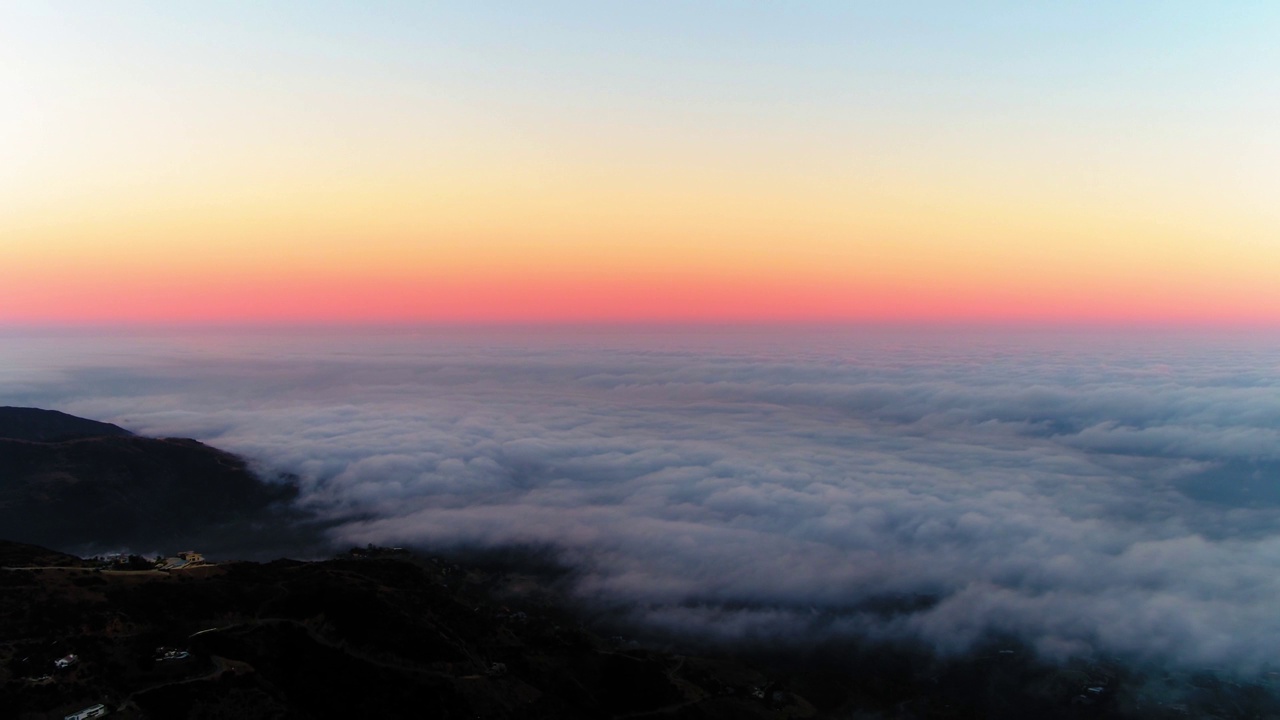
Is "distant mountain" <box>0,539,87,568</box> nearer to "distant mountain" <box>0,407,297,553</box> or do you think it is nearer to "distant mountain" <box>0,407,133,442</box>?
"distant mountain" <box>0,407,297,553</box>

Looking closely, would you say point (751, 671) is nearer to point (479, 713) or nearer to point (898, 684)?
point (898, 684)

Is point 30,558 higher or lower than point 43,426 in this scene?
lower

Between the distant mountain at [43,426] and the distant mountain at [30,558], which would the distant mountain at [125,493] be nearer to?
the distant mountain at [43,426]

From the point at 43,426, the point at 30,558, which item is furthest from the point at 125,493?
the point at 30,558

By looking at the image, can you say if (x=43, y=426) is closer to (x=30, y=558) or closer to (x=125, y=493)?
(x=125, y=493)

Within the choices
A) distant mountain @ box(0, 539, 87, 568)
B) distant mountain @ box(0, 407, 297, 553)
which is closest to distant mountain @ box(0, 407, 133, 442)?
distant mountain @ box(0, 407, 297, 553)

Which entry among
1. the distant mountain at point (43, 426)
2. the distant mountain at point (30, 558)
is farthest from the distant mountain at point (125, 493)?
the distant mountain at point (30, 558)
